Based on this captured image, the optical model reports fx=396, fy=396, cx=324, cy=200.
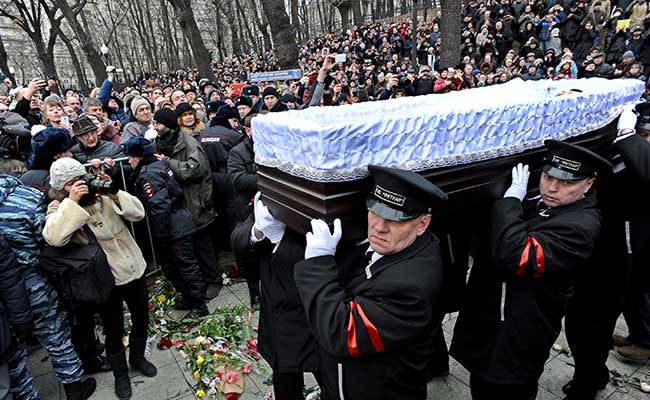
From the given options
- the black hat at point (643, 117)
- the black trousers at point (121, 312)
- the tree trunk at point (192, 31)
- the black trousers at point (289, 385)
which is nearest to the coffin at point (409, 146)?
the black hat at point (643, 117)

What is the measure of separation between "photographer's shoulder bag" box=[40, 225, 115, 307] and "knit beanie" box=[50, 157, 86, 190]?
13.8 inches

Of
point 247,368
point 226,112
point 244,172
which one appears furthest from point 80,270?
point 226,112

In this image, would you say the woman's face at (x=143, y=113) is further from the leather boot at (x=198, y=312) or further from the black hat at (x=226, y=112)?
the leather boot at (x=198, y=312)

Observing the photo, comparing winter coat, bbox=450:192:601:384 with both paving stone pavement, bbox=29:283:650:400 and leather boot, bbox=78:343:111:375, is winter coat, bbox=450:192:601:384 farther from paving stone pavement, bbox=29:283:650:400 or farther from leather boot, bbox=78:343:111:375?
leather boot, bbox=78:343:111:375

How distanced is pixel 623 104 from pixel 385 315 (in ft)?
7.83

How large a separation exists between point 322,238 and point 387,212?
284 mm

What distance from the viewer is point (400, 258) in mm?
1667

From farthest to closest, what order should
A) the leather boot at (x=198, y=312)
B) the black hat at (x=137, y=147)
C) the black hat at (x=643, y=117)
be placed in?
the leather boot at (x=198, y=312) < the black hat at (x=137, y=147) < the black hat at (x=643, y=117)

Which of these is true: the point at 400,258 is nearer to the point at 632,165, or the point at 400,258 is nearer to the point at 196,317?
the point at 632,165

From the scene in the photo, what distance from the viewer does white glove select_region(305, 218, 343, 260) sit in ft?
5.29

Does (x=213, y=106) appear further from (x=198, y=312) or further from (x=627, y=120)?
(x=627, y=120)

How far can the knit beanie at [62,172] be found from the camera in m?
2.52

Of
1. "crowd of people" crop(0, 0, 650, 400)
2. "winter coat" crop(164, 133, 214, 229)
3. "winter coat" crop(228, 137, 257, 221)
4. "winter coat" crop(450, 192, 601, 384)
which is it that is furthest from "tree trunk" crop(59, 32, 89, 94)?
"winter coat" crop(450, 192, 601, 384)

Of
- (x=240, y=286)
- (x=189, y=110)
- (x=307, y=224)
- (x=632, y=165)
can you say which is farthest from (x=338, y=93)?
(x=307, y=224)
